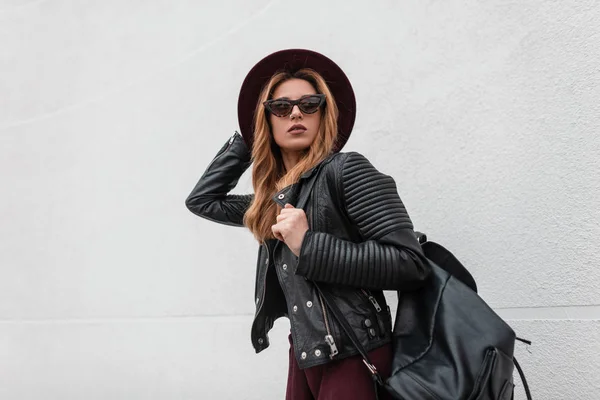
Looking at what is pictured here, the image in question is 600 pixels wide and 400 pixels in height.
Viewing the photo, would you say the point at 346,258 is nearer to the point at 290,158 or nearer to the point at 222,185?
the point at 290,158

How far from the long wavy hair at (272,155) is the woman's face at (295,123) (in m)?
0.03

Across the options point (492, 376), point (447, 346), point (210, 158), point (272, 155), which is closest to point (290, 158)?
point (272, 155)

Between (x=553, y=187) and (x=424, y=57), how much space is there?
34.9 inches

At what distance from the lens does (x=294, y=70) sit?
1742 mm

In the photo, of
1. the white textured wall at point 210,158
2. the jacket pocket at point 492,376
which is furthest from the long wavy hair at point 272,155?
the white textured wall at point 210,158

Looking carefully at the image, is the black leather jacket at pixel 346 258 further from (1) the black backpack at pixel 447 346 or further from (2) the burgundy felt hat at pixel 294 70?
(2) the burgundy felt hat at pixel 294 70

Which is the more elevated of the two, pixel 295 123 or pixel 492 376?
pixel 295 123

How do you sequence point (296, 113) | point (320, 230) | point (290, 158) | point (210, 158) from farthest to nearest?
1. point (210, 158)
2. point (290, 158)
3. point (296, 113)
4. point (320, 230)

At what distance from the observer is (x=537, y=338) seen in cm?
215

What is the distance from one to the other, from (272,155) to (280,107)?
7.4 inches

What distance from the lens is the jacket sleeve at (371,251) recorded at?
1.33 meters

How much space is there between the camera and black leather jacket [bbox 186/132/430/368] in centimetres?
134

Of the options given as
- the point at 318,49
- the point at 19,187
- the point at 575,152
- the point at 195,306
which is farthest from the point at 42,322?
the point at 575,152

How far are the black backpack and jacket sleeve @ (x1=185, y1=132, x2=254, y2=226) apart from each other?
0.61 metres
